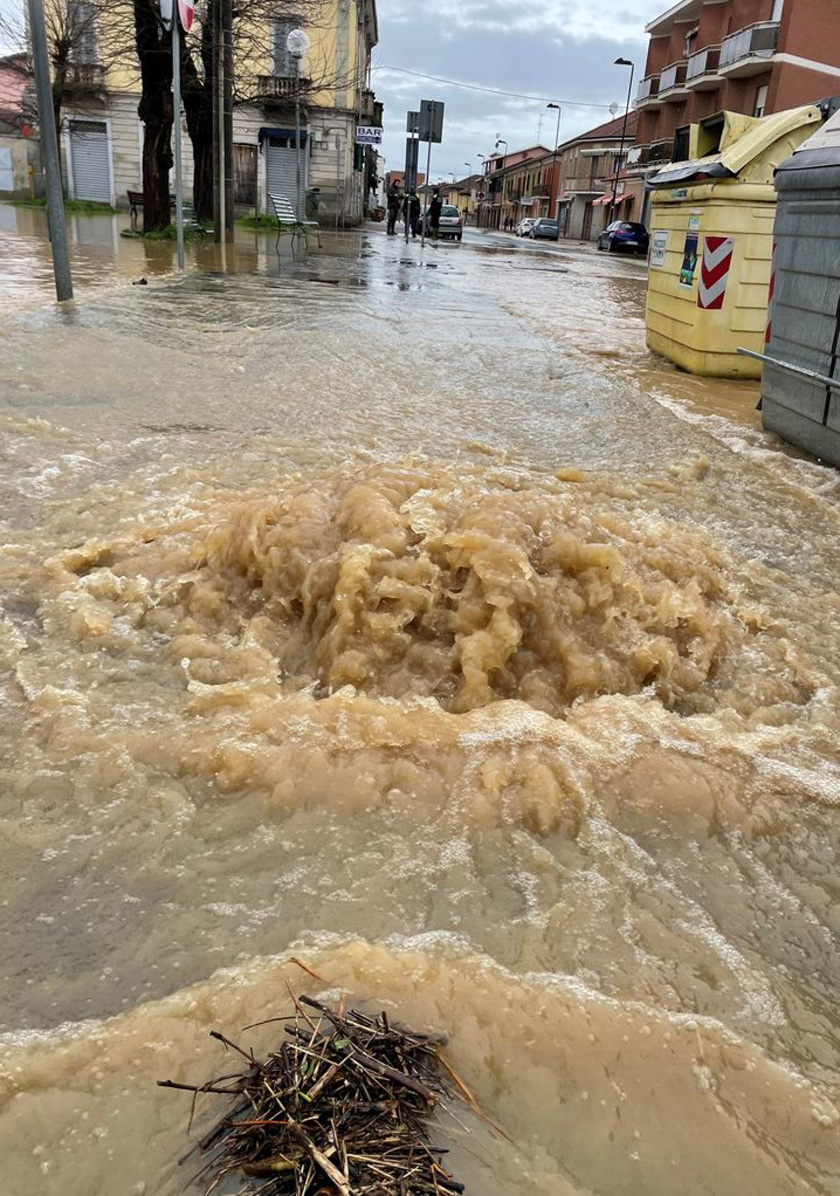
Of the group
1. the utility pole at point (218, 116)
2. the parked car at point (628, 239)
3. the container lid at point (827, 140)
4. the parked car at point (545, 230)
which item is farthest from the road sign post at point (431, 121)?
the parked car at point (545, 230)

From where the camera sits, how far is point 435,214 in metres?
35.2

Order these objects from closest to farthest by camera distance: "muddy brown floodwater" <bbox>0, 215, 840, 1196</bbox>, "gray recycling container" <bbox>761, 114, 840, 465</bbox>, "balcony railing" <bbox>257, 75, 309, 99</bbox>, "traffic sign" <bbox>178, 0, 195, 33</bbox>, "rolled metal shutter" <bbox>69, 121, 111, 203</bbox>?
"muddy brown floodwater" <bbox>0, 215, 840, 1196</bbox> < "gray recycling container" <bbox>761, 114, 840, 465</bbox> < "traffic sign" <bbox>178, 0, 195, 33</bbox> < "balcony railing" <bbox>257, 75, 309, 99</bbox> < "rolled metal shutter" <bbox>69, 121, 111, 203</bbox>

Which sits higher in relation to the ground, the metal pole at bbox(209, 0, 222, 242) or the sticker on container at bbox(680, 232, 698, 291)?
the metal pole at bbox(209, 0, 222, 242)

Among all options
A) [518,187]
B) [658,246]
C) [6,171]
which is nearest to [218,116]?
[658,246]

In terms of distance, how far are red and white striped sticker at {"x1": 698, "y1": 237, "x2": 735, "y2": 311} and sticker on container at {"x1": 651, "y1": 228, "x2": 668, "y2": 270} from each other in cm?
117

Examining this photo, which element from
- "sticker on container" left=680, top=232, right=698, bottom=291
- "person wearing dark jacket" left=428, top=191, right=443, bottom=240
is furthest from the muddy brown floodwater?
"person wearing dark jacket" left=428, top=191, right=443, bottom=240

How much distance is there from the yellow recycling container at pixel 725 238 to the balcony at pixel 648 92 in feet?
159

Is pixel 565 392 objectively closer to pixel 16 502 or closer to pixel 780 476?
pixel 780 476

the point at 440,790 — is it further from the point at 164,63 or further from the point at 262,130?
the point at 262,130

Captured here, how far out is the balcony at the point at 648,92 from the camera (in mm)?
50219

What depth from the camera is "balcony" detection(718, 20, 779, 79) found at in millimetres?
35750

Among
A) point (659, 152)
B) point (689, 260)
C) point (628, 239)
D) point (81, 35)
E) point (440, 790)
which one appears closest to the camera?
point (440, 790)

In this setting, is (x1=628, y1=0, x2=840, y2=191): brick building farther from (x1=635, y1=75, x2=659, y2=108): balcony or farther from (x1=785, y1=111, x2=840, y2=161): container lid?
(x1=785, y1=111, x2=840, y2=161): container lid

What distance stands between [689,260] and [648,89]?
171 ft
